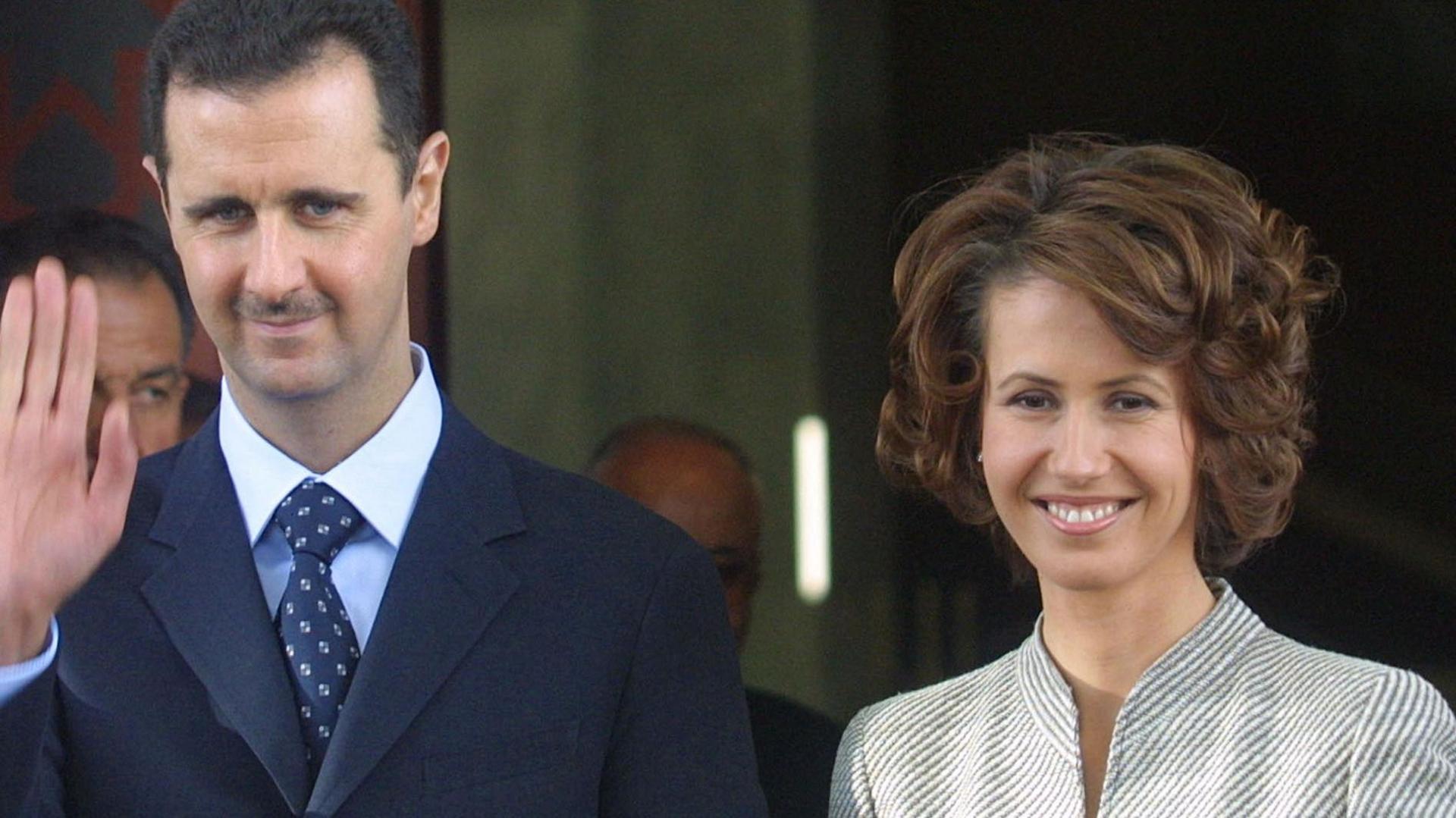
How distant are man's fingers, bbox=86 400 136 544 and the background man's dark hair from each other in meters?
1.76

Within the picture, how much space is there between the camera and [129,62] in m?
3.41

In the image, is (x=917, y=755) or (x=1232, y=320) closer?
(x=1232, y=320)

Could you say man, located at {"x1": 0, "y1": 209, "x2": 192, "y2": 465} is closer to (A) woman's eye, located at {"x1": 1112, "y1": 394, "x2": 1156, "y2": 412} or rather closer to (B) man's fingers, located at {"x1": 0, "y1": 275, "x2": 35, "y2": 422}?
(B) man's fingers, located at {"x1": 0, "y1": 275, "x2": 35, "y2": 422}

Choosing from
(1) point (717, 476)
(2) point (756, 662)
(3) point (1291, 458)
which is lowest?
(2) point (756, 662)

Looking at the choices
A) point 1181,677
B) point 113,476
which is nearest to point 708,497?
point 1181,677

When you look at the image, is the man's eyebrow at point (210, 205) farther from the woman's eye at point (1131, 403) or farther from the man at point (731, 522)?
the man at point (731, 522)

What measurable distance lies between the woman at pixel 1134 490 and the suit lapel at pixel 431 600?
1.52 ft

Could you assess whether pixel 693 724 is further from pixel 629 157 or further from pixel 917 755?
pixel 629 157

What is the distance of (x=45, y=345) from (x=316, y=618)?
0.40 meters

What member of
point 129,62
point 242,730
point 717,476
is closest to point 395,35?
point 242,730

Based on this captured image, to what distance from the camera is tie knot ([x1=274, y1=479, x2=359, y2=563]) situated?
2268 mm

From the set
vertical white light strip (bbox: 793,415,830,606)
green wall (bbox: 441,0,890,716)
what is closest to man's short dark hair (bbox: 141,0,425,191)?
green wall (bbox: 441,0,890,716)

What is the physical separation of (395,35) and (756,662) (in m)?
2.72

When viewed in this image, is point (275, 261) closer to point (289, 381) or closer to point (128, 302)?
point (289, 381)
